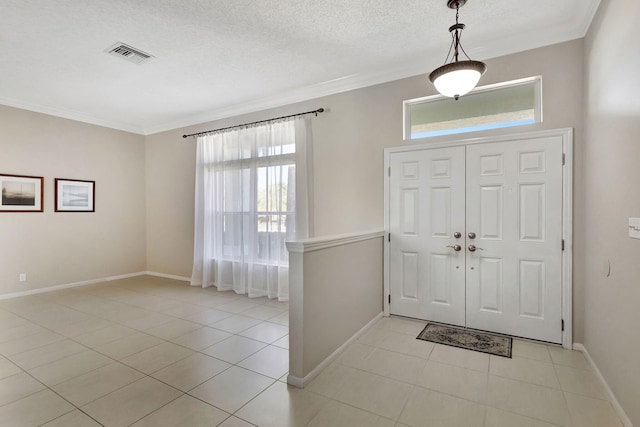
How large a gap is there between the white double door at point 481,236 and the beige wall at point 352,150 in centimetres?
18

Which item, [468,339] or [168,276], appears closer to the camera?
[468,339]

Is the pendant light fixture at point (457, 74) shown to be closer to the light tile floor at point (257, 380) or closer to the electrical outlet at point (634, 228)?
the electrical outlet at point (634, 228)

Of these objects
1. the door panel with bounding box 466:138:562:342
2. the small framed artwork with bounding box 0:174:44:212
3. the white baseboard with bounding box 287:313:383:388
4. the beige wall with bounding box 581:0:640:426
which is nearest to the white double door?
the door panel with bounding box 466:138:562:342

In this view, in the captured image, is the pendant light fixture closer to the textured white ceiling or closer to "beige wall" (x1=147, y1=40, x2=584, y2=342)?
the textured white ceiling

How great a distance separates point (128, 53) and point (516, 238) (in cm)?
443

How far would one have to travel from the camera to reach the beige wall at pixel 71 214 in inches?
181

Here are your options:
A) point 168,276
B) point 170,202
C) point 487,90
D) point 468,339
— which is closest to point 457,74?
point 487,90

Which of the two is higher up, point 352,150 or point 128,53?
point 128,53

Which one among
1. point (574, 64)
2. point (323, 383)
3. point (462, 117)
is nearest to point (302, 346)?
point (323, 383)

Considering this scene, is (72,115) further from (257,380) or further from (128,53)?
(257,380)

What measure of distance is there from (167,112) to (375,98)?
361cm

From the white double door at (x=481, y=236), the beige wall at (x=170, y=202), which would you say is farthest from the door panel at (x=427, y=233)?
the beige wall at (x=170, y=202)

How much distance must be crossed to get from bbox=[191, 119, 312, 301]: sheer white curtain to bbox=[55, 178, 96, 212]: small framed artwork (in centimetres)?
194

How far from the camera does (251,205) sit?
474 cm
